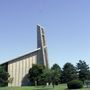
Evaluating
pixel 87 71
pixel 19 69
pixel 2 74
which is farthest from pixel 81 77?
pixel 2 74

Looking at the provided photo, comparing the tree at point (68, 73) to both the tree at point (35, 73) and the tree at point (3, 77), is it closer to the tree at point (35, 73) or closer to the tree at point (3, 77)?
the tree at point (35, 73)

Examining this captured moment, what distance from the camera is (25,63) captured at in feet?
316

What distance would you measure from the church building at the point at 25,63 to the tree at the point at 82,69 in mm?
11729

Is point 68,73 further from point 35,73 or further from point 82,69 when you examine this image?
point 35,73

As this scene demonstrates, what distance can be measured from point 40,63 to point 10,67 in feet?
33.7

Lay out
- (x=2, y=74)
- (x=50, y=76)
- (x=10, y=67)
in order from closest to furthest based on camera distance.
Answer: (x=50, y=76) → (x=2, y=74) → (x=10, y=67)

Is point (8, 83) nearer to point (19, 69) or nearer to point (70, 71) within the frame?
point (19, 69)

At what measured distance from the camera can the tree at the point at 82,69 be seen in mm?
95438

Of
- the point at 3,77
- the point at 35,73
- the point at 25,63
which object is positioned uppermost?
the point at 25,63

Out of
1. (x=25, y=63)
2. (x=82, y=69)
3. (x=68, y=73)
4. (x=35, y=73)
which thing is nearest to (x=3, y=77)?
(x=35, y=73)

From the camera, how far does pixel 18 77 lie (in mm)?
95438

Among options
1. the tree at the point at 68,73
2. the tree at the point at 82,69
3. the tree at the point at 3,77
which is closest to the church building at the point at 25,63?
the tree at the point at 3,77

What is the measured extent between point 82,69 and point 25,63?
19393 millimetres

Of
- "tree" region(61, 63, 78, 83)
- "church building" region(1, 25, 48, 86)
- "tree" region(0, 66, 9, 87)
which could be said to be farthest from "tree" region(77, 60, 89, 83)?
"tree" region(0, 66, 9, 87)
